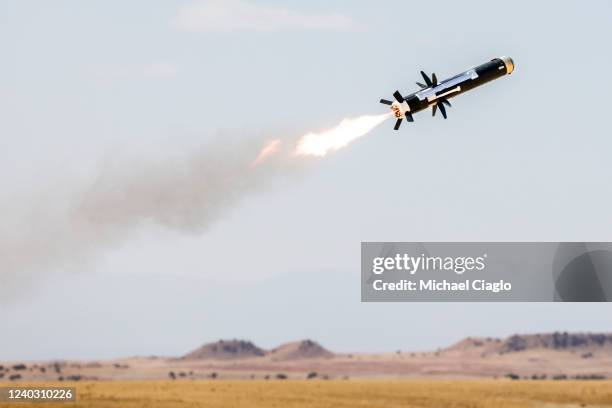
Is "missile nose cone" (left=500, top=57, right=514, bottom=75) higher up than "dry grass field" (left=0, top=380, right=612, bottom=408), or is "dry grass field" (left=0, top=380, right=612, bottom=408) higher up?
"missile nose cone" (left=500, top=57, right=514, bottom=75)

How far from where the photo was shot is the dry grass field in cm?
11125

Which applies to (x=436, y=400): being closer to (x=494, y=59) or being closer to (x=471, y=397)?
(x=471, y=397)

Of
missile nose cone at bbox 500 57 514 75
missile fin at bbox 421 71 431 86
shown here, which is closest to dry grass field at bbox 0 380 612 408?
missile nose cone at bbox 500 57 514 75

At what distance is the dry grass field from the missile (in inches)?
1474

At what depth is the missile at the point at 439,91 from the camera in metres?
78.4

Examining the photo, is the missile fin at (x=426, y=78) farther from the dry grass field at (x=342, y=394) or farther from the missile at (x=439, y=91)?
the dry grass field at (x=342, y=394)

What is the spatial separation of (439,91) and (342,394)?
42947mm

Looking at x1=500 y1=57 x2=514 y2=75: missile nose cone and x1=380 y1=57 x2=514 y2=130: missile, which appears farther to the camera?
x1=500 y1=57 x2=514 y2=75: missile nose cone

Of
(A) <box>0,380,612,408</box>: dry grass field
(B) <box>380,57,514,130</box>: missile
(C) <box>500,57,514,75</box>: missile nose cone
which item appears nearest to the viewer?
(B) <box>380,57,514,130</box>: missile

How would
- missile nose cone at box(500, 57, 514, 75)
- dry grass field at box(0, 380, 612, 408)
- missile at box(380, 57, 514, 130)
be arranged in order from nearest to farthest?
missile at box(380, 57, 514, 130) < missile nose cone at box(500, 57, 514, 75) < dry grass field at box(0, 380, 612, 408)

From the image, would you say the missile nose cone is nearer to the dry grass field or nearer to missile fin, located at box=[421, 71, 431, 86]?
missile fin, located at box=[421, 71, 431, 86]

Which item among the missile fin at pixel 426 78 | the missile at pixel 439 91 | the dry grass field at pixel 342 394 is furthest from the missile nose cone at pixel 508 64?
the dry grass field at pixel 342 394

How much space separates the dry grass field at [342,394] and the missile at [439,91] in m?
37.4

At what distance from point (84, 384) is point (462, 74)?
50.4m
